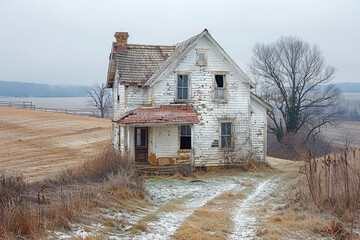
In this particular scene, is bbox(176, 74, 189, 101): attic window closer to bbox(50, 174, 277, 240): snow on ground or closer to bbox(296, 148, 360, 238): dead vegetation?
bbox(50, 174, 277, 240): snow on ground

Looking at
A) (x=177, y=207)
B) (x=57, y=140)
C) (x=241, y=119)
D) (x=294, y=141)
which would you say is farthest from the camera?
(x=294, y=141)

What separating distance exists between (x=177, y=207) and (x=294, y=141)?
33.7 metres

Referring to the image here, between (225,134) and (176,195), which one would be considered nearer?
(176,195)

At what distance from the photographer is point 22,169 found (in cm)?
2188

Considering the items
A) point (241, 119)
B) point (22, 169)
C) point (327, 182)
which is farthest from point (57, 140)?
point (327, 182)

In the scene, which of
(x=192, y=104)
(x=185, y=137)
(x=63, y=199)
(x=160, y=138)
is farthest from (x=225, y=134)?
(x=63, y=199)

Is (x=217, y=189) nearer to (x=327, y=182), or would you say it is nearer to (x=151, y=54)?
(x=327, y=182)

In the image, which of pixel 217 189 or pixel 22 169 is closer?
pixel 217 189

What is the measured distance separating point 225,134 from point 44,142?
748 inches

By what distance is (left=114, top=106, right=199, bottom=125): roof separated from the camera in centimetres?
1775

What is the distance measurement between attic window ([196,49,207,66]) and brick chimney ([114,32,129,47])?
413 cm

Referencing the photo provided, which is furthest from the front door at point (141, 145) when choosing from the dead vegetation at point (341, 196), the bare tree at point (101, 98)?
the bare tree at point (101, 98)

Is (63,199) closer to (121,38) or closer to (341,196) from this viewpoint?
(341,196)

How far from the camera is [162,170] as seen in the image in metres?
18.5
